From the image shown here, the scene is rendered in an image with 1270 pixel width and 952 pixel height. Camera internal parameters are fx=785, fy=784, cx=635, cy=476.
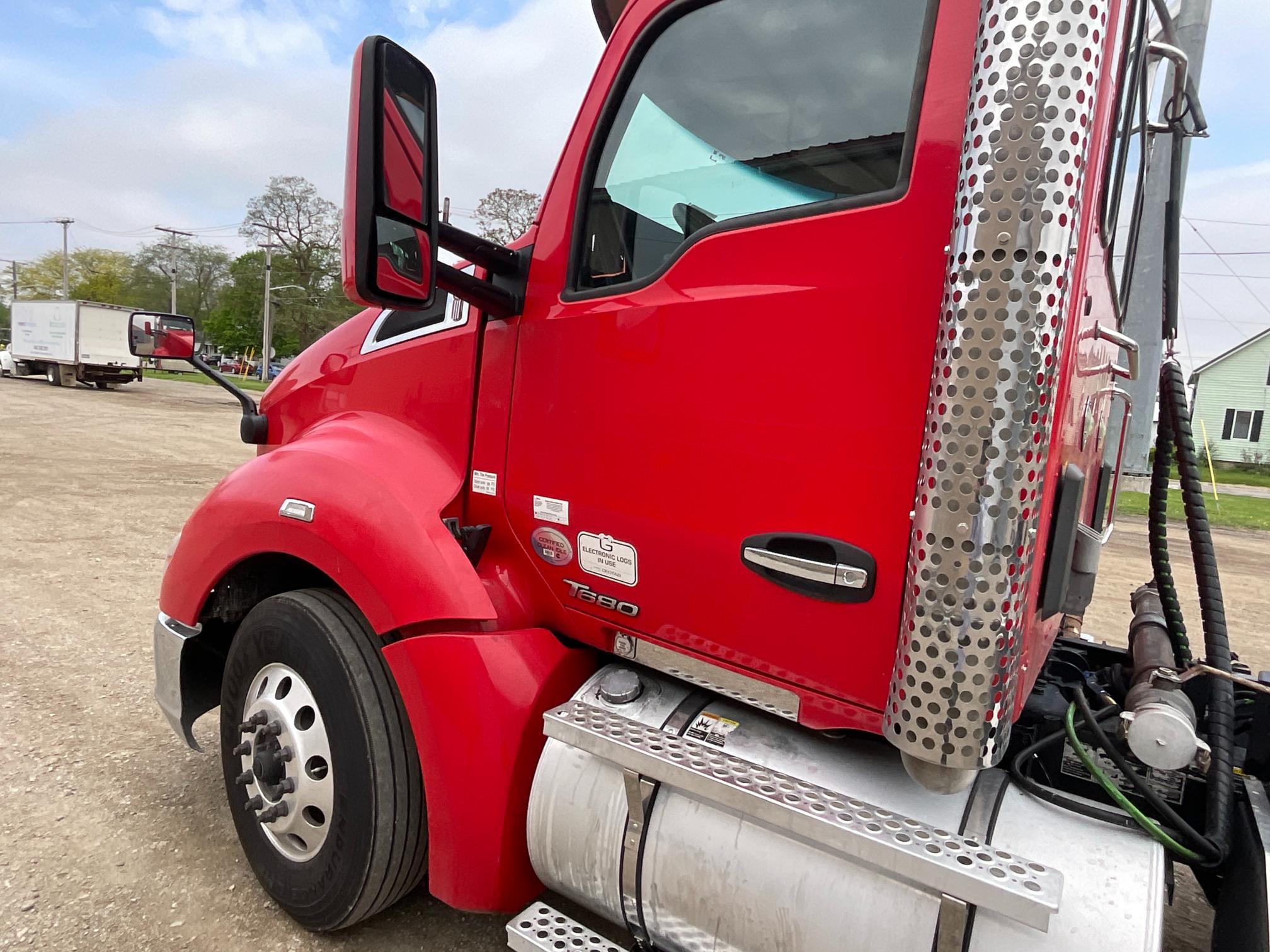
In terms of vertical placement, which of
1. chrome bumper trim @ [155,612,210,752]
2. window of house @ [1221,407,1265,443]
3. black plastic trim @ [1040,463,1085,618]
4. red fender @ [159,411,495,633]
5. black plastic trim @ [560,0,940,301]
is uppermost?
window of house @ [1221,407,1265,443]

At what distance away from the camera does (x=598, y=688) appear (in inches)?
77.8

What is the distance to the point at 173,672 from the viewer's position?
2.71m

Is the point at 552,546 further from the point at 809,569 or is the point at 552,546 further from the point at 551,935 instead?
the point at 551,935

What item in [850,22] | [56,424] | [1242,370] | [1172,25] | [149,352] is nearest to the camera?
[850,22]

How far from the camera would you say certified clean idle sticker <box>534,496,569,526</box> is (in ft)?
6.44

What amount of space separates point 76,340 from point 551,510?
109 ft

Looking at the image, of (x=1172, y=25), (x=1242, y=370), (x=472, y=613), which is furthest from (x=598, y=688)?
(x=1242, y=370)

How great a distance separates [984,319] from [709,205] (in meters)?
0.74

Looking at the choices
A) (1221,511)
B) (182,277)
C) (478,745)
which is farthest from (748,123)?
(182,277)

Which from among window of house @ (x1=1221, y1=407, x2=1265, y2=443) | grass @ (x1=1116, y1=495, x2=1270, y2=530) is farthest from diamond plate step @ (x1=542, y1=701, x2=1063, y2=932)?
window of house @ (x1=1221, y1=407, x2=1265, y2=443)

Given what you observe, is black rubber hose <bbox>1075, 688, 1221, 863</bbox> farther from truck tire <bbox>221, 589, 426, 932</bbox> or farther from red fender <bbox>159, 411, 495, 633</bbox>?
truck tire <bbox>221, 589, 426, 932</bbox>

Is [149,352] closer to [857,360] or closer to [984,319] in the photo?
[857,360]

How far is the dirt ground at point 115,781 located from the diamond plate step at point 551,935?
56cm

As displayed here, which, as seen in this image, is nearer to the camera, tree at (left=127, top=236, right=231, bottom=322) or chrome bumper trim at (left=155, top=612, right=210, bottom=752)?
chrome bumper trim at (left=155, top=612, right=210, bottom=752)
